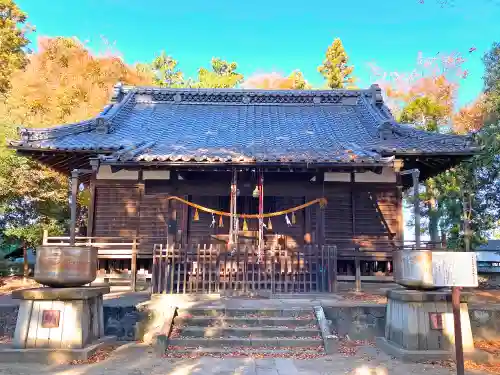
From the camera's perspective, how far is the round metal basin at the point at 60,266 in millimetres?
6727

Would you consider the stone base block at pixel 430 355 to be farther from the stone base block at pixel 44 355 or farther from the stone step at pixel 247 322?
the stone base block at pixel 44 355

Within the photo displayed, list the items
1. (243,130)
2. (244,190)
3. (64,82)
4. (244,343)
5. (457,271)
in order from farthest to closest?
(64,82) < (243,130) < (244,190) < (244,343) < (457,271)

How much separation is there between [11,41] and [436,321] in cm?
3153

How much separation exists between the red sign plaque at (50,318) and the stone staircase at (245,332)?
6.34 ft

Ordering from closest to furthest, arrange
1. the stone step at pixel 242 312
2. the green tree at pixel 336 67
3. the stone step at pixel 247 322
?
the stone step at pixel 247 322, the stone step at pixel 242 312, the green tree at pixel 336 67

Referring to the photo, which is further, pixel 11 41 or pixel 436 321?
pixel 11 41

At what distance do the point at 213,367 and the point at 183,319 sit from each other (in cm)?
189

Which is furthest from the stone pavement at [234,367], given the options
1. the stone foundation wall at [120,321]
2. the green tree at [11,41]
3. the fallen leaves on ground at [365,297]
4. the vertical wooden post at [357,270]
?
the green tree at [11,41]

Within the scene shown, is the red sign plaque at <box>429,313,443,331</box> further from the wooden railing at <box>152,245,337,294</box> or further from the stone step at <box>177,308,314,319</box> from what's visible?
the wooden railing at <box>152,245,337,294</box>

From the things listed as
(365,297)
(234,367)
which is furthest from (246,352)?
(365,297)

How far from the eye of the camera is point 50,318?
6.57 meters

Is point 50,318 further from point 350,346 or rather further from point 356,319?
point 356,319

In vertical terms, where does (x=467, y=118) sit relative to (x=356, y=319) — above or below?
above

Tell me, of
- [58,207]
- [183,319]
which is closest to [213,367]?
[183,319]
